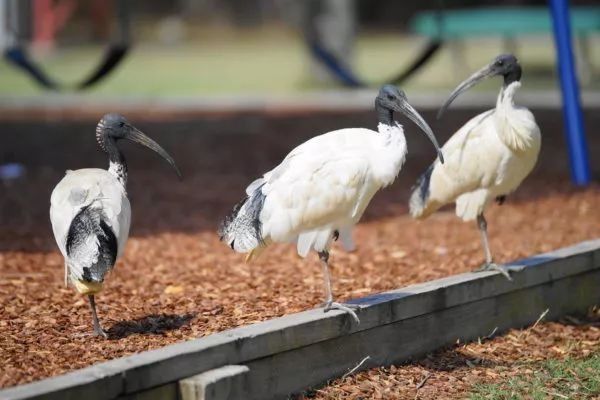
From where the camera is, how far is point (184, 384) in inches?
183

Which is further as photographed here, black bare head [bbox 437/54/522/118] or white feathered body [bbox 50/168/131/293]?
black bare head [bbox 437/54/522/118]

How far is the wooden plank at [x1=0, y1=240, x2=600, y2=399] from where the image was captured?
4.41 meters

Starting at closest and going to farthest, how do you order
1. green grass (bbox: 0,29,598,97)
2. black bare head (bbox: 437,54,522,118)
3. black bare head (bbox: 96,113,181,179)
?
black bare head (bbox: 96,113,181,179), black bare head (bbox: 437,54,522,118), green grass (bbox: 0,29,598,97)

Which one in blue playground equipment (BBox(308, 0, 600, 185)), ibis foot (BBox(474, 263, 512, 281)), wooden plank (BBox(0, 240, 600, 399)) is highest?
blue playground equipment (BBox(308, 0, 600, 185))

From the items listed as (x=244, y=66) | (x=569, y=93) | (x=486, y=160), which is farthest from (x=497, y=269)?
(x=244, y=66)

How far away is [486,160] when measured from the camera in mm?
6559

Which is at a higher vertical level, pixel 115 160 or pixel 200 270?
pixel 115 160

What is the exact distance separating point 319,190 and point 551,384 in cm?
150

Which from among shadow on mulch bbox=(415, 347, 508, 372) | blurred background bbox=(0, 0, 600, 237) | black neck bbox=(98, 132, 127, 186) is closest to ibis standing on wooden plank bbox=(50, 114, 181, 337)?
black neck bbox=(98, 132, 127, 186)

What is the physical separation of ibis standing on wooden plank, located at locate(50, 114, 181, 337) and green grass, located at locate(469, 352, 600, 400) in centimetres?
183

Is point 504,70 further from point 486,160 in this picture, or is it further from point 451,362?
point 451,362

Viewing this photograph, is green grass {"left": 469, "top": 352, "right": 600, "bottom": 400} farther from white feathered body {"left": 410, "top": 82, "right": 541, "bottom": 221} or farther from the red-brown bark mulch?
white feathered body {"left": 410, "top": 82, "right": 541, "bottom": 221}

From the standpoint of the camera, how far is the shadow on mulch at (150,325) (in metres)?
5.47

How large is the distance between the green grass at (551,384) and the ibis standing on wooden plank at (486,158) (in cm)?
79
